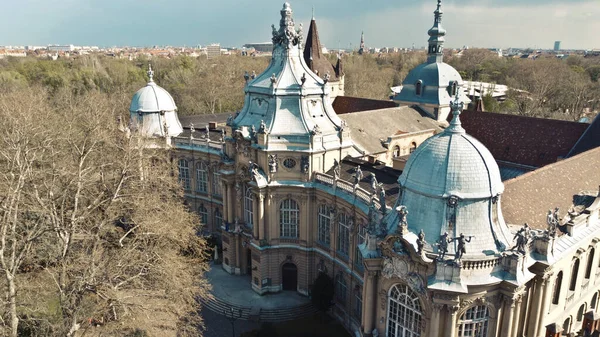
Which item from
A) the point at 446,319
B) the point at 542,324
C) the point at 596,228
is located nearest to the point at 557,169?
the point at 596,228

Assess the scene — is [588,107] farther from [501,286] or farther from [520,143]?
[501,286]

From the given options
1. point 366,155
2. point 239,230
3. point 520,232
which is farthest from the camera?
point 366,155

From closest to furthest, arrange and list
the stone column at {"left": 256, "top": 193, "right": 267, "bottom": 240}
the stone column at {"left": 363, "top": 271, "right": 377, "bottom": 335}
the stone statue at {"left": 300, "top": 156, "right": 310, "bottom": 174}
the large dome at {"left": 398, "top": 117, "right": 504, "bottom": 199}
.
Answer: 1. the large dome at {"left": 398, "top": 117, "right": 504, "bottom": 199}
2. the stone column at {"left": 363, "top": 271, "right": 377, "bottom": 335}
3. the stone statue at {"left": 300, "top": 156, "right": 310, "bottom": 174}
4. the stone column at {"left": 256, "top": 193, "right": 267, "bottom": 240}

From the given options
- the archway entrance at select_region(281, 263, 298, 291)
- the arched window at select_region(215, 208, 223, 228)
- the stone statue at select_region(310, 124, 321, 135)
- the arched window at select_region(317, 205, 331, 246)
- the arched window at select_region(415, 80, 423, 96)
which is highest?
the arched window at select_region(415, 80, 423, 96)

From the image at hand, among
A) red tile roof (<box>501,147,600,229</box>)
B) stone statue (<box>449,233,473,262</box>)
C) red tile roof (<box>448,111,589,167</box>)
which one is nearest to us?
stone statue (<box>449,233,473,262</box>)

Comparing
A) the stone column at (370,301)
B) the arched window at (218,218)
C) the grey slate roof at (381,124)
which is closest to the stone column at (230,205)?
the arched window at (218,218)

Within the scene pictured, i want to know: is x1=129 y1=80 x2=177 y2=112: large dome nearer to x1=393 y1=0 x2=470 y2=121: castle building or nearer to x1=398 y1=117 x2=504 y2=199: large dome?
x1=393 y1=0 x2=470 y2=121: castle building

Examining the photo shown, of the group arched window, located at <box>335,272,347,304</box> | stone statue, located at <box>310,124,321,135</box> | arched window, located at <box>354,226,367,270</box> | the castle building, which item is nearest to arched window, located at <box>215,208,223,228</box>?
arched window, located at <box>335,272,347,304</box>

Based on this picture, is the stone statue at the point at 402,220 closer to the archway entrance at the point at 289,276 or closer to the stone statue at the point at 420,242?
the stone statue at the point at 420,242
